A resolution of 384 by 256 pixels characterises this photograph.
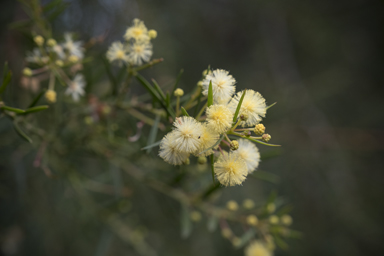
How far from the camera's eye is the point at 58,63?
114 centimetres

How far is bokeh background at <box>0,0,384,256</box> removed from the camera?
1913 millimetres

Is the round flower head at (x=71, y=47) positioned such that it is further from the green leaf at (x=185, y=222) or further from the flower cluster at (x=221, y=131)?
the green leaf at (x=185, y=222)

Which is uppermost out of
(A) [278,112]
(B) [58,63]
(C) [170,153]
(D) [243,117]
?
(A) [278,112]

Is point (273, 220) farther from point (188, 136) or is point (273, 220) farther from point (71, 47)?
point (71, 47)

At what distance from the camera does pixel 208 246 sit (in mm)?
2611

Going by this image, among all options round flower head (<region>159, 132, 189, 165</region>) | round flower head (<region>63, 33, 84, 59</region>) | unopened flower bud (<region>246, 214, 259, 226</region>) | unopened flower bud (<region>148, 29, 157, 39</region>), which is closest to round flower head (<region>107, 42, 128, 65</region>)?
unopened flower bud (<region>148, 29, 157, 39</region>)

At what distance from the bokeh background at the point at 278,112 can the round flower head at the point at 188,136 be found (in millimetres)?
1053

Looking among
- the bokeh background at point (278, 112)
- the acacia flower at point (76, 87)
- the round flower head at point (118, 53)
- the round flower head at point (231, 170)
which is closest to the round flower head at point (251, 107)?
the round flower head at point (231, 170)

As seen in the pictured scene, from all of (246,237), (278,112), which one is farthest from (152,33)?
(278,112)

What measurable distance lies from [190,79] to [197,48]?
536 millimetres

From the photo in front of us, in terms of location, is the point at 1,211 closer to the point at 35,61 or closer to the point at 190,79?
the point at 35,61

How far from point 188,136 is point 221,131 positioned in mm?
92

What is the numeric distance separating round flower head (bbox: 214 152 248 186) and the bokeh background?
99 centimetres

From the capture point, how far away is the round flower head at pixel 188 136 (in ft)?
2.41
